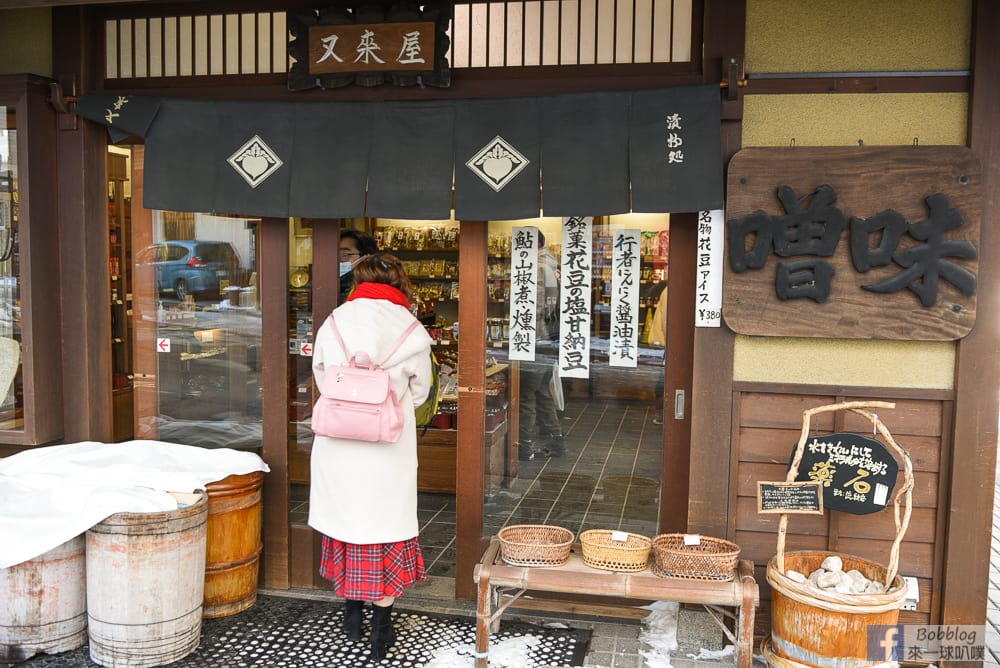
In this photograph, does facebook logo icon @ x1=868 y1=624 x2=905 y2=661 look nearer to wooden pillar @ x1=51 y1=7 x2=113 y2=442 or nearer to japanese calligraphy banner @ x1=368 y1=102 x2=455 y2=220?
japanese calligraphy banner @ x1=368 y1=102 x2=455 y2=220

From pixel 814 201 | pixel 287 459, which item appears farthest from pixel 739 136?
pixel 287 459

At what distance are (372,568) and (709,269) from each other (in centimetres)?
264

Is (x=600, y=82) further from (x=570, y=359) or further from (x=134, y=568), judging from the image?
(x=134, y=568)

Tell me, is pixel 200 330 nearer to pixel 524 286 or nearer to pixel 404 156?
pixel 404 156

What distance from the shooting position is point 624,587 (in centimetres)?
452

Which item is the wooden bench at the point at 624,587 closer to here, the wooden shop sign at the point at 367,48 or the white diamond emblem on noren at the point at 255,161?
the white diamond emblem on noren at the point at 255,161

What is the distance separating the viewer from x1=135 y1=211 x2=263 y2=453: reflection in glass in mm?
5879

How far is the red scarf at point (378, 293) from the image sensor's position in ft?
16.1

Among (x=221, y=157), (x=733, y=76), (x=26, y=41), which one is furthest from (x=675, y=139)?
(x=26, y=41)

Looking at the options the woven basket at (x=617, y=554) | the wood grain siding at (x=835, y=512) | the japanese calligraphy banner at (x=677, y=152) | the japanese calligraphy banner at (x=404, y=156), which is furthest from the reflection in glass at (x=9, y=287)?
the wood grain siding at (x=835, y=512)

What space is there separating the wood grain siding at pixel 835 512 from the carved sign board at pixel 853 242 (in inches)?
15.1

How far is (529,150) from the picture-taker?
16.6 feet

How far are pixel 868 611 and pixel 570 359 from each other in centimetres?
223

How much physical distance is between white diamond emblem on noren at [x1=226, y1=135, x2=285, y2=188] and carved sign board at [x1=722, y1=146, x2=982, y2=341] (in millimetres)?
2843
